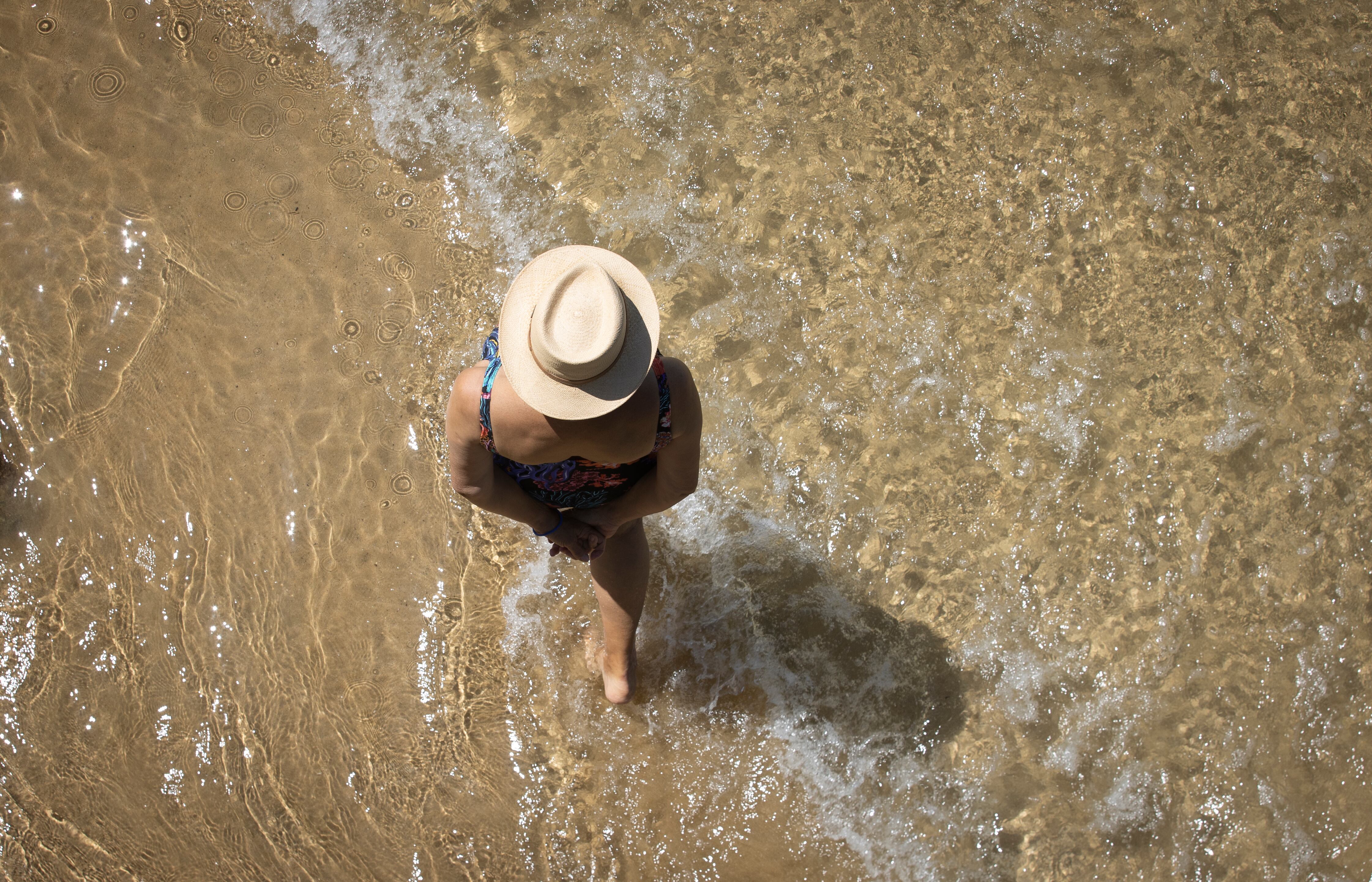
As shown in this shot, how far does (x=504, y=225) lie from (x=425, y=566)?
149cm

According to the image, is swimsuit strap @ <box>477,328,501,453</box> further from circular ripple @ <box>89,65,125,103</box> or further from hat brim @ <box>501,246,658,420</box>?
circular ripple @ <box>89,65,125,103</box>

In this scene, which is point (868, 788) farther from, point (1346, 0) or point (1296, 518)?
point (1346, 0)

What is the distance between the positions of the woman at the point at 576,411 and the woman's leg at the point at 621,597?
9 cm

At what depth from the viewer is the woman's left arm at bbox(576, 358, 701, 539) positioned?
1929 mm

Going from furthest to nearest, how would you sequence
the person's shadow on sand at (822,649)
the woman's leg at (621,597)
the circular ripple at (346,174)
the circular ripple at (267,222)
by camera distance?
the circular ripple at (346,174) < the circular ripple at (267,222) < the person's shadow on sand at (822,649) < the woman's leg at (621,597)

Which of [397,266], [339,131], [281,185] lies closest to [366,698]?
[397,266]

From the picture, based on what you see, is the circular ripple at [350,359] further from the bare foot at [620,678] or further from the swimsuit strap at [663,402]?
the swimsuit strap at [663,402]

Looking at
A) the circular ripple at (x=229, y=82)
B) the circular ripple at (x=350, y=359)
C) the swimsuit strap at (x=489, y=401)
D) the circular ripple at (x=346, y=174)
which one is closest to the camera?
the swimsuit strap at (x=489, y=401)

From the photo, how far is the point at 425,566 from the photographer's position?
10.1 ft

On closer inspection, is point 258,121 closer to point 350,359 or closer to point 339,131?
point 339,131

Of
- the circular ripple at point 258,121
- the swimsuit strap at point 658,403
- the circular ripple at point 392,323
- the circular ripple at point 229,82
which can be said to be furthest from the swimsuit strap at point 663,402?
the circular ripple at point 229,82

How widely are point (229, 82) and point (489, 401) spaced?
9.22 feet

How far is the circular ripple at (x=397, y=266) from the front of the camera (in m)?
3.44

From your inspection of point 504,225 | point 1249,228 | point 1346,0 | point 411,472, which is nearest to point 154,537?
point 411,472
